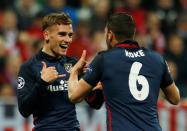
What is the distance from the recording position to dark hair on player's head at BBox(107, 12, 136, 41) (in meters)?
6.26

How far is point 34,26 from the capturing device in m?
12.9

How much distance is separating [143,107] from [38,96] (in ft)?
3.38

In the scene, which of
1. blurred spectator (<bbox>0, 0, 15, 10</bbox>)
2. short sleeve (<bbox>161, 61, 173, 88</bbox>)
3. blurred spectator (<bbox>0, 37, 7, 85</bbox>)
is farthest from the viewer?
blurred spectator (<bbox>0, 0, 15, 10</bbox>)

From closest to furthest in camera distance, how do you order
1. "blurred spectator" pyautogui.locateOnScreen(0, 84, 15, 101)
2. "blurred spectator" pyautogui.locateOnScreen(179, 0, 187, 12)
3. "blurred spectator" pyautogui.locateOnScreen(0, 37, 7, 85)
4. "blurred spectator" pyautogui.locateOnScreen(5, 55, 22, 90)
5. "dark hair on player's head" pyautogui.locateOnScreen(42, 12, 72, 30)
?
1. "dark hair on player's head" pyautogui.locateOnScreen(42, 12, 72, 30)
2. "blurred spectator" pyautogui.locateOnScreen(0, 84, 15, 101)
3. "blurred spectator" pyautogui.locateOnScreen(5, 55, 22, 90)
4. "blurred spectator" pyautogui.locateOnScreen(0, 37, 7, 85)
5. "blurred spectator" pyautogui.locateOnScreen(179, 0, 187, 12)

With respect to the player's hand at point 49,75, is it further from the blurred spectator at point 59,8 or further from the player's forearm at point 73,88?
the blurred spectator at point 59,8

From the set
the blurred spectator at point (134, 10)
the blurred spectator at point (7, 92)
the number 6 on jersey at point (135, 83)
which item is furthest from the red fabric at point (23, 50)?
the number 6 on jersey at point (135, 83)

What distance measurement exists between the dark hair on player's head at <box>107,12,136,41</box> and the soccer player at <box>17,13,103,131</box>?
2.36 feet

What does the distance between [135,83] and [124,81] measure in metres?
0.10

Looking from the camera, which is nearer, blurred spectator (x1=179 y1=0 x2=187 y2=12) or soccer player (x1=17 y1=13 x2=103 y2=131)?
soccer player (x1=17 y1=13 x2=103 y2=131)

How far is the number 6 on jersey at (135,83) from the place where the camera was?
621 centimetres

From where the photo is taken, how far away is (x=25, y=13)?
13086mm

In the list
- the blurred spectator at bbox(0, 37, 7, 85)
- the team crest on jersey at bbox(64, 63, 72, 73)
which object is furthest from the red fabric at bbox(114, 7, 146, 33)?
the team crest on jersey at bbox(64, 63, 72, 73)

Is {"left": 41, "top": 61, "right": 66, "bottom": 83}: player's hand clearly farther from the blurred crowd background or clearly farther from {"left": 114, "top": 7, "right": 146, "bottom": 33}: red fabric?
{"left": 114, "top": 7, "right": 146, "bottom": 33}: red fabric

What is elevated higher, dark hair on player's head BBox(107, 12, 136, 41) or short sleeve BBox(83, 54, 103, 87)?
dark hair on player's head BBox(107, 12, 136, 41)
